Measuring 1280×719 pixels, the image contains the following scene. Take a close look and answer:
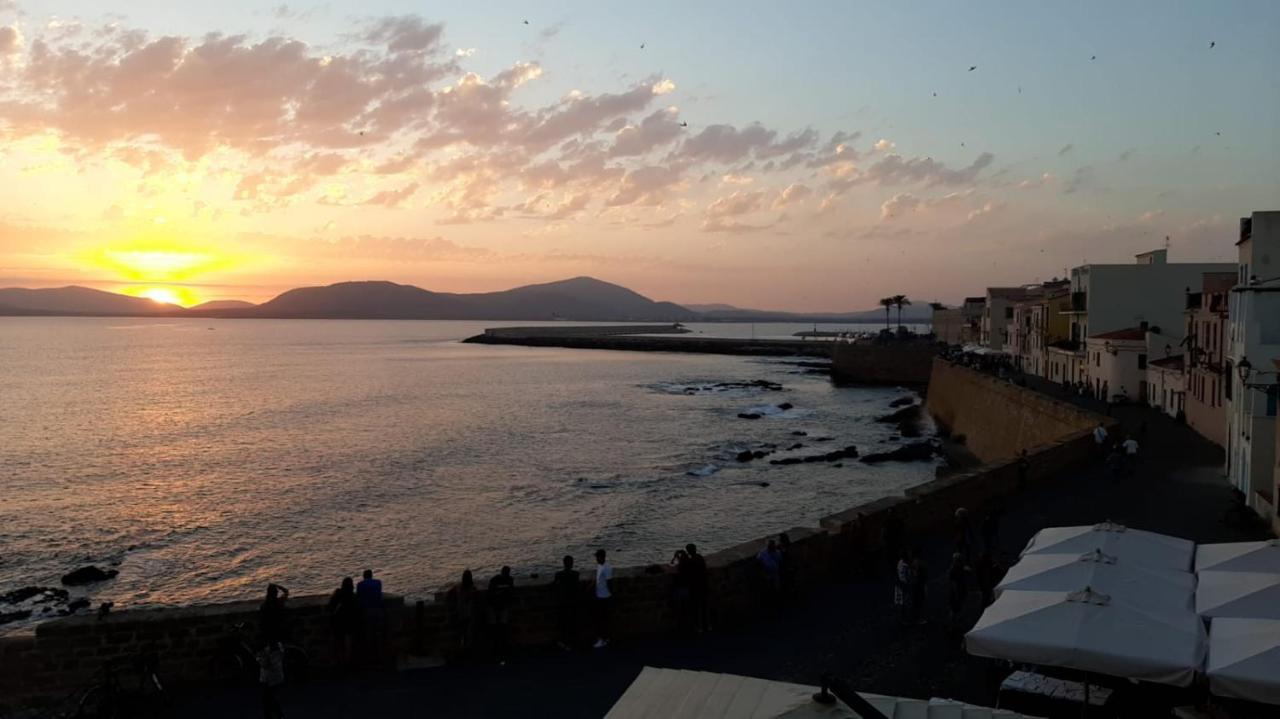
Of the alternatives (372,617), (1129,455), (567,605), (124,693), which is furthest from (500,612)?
(1129,455)

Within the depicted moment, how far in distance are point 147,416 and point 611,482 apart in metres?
46.0

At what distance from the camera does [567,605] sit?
10.8 meters

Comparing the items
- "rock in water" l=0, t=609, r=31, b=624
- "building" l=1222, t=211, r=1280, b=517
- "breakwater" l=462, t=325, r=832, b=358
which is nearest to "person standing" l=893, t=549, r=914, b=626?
"building" l=1222, t=211, r=1280, b=517

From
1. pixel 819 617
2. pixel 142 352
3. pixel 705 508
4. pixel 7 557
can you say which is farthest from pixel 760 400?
pixel 142 352

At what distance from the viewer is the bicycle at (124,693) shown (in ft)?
29.1

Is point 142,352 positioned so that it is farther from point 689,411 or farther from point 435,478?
point 435,478

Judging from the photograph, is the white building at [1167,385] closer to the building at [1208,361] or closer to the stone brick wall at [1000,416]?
the building at [1208,361]

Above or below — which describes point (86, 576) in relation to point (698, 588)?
below

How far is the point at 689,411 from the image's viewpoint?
6669 cm

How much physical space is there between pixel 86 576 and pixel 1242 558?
25.8m

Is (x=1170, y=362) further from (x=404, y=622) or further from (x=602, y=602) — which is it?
(x=404, y=622)

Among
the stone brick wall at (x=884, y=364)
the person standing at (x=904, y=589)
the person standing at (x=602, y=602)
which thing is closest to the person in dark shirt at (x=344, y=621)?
the person standing at (x=602, y=602)

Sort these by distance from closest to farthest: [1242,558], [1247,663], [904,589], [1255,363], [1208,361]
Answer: [1247,663], [1242,558], [904,589], [1255,363], [1208,361]

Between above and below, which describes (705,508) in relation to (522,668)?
below
